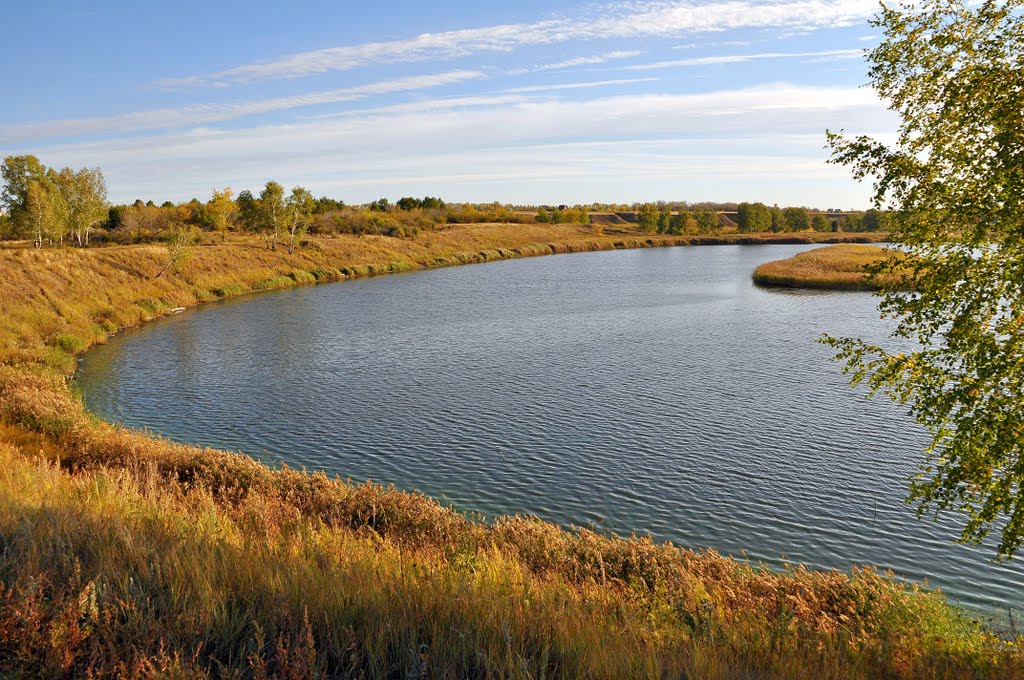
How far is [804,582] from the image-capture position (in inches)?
464

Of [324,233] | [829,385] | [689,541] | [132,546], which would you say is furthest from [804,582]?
[324,233]

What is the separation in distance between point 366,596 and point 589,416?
18434mm

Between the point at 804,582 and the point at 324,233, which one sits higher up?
the point at 324,233

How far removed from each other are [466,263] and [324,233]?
24.0 metres

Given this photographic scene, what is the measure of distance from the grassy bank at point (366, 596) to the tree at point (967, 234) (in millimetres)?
2676

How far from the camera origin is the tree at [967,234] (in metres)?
9.89

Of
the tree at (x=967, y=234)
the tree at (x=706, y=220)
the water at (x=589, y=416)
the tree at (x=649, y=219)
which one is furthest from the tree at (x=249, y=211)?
the tree at (x=706, y=220)

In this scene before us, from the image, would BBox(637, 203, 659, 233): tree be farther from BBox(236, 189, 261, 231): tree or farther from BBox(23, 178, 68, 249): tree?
BBox(23, 178, 68, 249): tree

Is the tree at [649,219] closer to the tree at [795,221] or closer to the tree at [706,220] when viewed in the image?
the tree at [706,220]

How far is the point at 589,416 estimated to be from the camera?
24875 millimetres

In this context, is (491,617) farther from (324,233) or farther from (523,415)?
(324,233)

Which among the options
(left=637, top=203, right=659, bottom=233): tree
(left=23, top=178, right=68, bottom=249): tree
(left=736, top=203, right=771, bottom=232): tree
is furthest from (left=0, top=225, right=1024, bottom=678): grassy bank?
(left=736, top=203, right=771, bottom=232): tree

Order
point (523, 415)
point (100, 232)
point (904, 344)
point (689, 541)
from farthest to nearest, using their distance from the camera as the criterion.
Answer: point (100, 232) → point (904, 344) → point (523, 415) → point (689, 541)

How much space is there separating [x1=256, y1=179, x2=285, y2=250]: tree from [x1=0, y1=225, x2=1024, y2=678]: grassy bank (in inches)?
2552
